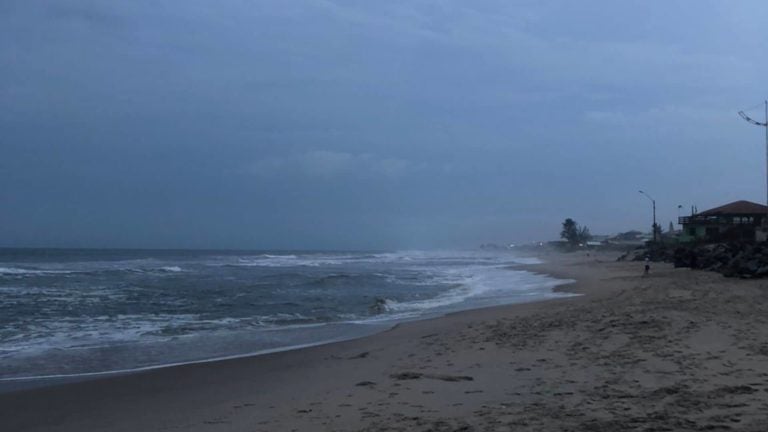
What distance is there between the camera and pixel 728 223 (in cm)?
5378

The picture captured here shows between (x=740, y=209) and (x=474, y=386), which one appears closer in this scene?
(x=474, y=386)

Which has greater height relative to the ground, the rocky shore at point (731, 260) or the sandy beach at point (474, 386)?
the rocky shore at point (731, 260)

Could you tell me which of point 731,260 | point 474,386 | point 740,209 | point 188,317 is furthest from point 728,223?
point 474,386

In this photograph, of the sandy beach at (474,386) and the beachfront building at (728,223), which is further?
the beachfront building at (728,223)

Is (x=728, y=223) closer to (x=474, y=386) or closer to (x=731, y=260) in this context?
(x=731, y=260)

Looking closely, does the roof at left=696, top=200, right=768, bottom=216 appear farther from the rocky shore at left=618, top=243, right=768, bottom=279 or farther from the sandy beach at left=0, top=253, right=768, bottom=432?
the sandy beach at left=0, top=253, right=768, bottom=432

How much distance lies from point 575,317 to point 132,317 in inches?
437

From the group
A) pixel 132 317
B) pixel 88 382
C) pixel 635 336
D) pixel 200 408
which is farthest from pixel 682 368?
pixel 132 317

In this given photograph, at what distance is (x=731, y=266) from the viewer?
23.7 meters

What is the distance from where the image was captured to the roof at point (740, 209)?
53.6 meters

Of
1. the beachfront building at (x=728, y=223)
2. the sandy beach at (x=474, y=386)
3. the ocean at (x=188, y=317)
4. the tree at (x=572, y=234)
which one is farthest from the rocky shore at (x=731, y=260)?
the tree at (x=572, y=234)

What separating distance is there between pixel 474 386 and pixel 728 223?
53.1m

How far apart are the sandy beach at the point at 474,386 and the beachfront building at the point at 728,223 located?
140ft

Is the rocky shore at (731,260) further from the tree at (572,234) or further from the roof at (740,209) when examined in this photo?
the tree at (572,234)
